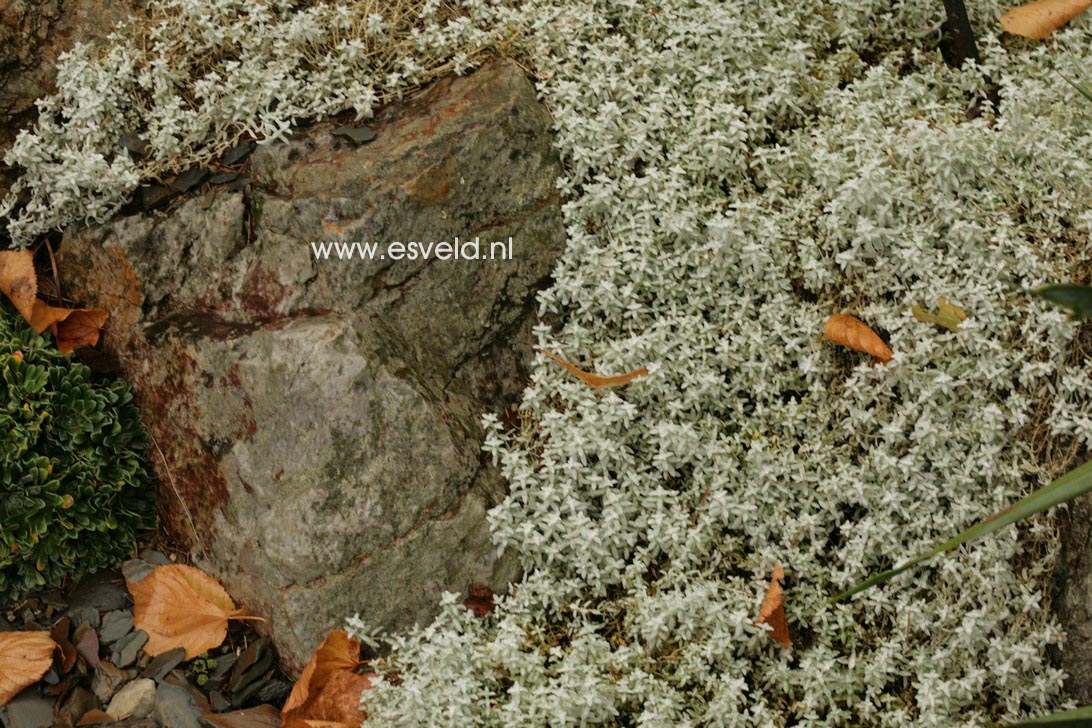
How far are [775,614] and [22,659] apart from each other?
2580mm

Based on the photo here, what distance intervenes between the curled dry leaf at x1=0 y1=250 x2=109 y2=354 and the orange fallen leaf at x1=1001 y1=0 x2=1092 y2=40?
12.8ft

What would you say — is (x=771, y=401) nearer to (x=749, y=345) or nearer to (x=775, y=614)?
(x=749, y=345)

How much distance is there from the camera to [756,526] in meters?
3.48

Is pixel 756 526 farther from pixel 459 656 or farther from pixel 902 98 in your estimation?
pixel 902 98

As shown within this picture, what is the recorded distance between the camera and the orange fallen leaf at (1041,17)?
428 cm

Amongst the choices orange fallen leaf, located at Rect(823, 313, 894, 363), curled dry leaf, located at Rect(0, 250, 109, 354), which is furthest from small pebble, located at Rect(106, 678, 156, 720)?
orange fallen leaf, located at Rect(823, 313, 894, 363)

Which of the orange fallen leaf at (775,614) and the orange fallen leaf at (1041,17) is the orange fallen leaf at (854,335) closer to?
the orange fallen leaf at (775,614)

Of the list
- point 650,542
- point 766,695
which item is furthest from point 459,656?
point 766,695

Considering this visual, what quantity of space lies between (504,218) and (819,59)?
5.30ft

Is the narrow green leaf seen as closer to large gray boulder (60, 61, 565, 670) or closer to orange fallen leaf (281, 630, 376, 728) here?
large gray boulder (60, 61, 565, 670)

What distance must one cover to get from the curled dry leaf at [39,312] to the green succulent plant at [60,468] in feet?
0.21

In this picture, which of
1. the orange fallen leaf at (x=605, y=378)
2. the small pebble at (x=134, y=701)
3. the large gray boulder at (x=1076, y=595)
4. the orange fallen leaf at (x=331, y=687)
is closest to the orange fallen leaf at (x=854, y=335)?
the orange fallen leaf at (x=605, y=378)

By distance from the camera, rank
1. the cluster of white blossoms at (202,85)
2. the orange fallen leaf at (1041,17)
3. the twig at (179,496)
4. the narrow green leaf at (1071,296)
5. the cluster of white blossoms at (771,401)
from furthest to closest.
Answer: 1. the orange fallen leaf at (1041,17)
2. the cluster of white blossoms at (202,85)
3. the twig at (179,496)
4. the cluster of white blossoms at (771,401)
5. the narrow green leaf at (1071,296)

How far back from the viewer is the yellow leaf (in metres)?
3.49
